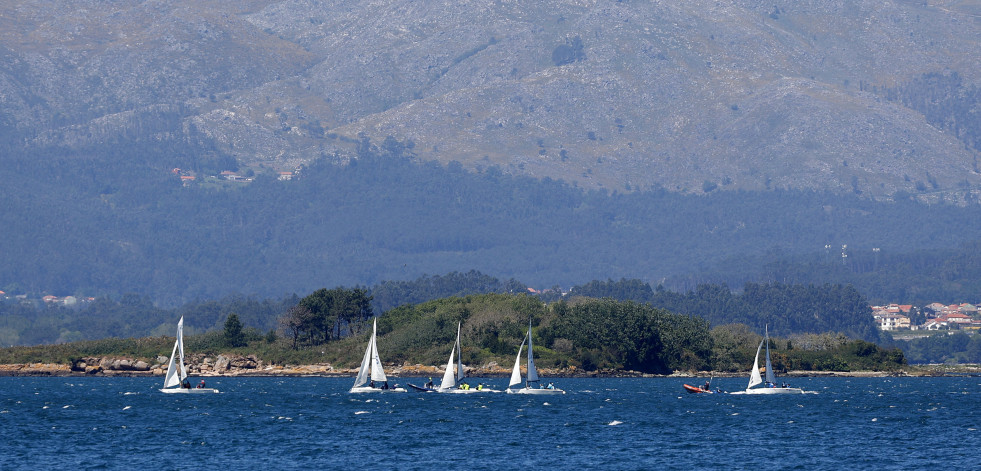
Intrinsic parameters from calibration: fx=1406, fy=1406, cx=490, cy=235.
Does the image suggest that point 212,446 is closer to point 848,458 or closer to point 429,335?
point 848,458

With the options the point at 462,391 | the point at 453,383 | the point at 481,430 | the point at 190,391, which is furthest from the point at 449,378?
the point at 481,430

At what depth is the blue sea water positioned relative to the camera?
83375 mm

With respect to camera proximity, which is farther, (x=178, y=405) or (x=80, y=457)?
(x=178, y=405)

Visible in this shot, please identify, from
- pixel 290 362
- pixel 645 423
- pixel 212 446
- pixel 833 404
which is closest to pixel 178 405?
pixel 212 446

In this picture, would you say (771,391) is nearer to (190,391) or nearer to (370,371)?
(370,371)

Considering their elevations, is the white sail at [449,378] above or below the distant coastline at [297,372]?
below

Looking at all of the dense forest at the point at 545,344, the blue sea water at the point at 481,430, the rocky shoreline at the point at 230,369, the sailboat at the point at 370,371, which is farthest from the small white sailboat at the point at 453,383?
the dense forest at the point at 545,344

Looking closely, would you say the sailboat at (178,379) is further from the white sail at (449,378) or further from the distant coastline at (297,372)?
the distant coastline at (297,372)

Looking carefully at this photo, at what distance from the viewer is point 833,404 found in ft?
419

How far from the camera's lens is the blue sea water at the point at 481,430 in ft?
274

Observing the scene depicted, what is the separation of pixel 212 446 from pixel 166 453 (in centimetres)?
428

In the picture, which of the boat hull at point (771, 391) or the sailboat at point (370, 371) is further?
the boat hull at point (771, 391)

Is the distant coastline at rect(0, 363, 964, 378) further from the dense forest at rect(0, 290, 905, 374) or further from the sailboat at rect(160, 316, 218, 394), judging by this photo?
the sailboat at rect(160, 316, 218, 394)

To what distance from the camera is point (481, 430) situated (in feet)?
331
